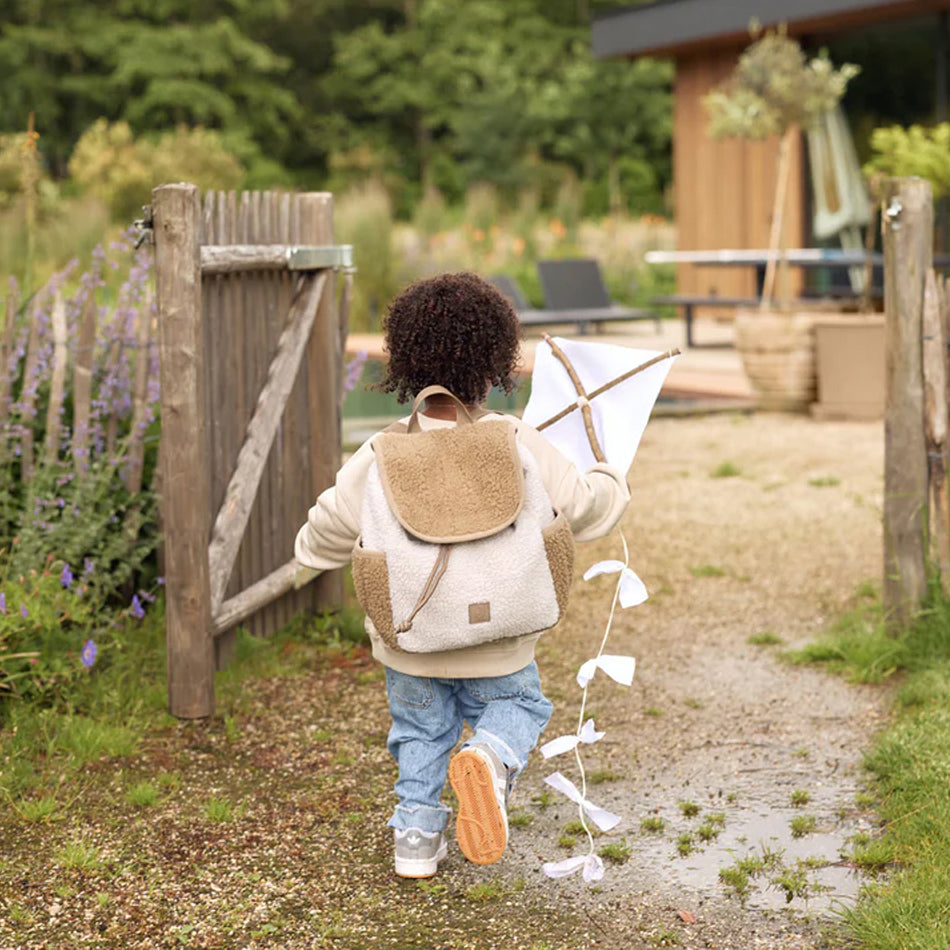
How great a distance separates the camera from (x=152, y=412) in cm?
510

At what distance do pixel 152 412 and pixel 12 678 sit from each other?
1.22 metres

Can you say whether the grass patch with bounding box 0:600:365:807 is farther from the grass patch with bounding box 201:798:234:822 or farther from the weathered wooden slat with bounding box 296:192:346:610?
the weathered wooden slat with bounding box 296:192:346:610

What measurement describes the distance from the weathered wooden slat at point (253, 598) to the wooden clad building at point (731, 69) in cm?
1117

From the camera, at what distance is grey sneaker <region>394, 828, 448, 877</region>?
330 centimetres

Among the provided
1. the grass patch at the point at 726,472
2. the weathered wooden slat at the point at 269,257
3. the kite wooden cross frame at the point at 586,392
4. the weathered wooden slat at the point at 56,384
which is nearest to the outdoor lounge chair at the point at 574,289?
the grass patch at the point at 726,472

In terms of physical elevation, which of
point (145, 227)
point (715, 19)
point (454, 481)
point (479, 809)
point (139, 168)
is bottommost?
point (479, 809)

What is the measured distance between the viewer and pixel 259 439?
4.76 m

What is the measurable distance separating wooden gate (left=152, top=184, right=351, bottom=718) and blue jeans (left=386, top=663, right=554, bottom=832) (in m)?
1.17

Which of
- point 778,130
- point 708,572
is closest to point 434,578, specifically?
point 708,572

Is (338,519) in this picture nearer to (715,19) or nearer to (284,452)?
(284,452)

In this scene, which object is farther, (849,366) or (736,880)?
(849,366)

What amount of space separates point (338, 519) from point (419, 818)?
0.70 m

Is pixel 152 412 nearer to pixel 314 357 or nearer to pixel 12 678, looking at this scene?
pixel 314 357

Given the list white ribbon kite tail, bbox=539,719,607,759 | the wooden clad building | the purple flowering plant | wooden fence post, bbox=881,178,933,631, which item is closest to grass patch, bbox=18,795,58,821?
the purple flowering plant
